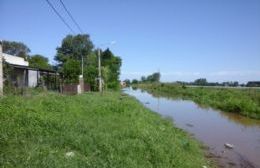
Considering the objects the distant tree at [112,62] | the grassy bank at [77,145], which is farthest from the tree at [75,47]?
the grassy bank at [77,145]

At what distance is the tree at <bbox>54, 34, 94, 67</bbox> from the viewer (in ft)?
257

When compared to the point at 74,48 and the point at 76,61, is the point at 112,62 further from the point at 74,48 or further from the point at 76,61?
the point at 76,61

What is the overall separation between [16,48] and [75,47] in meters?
15.3

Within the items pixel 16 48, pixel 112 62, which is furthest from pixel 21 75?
pixel 16 48

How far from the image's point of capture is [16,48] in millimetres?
68688

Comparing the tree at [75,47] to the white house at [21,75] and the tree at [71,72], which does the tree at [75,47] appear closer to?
the tree at [71,72]

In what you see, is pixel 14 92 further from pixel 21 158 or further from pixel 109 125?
pixel 21 158

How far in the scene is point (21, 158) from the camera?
600 centimetres

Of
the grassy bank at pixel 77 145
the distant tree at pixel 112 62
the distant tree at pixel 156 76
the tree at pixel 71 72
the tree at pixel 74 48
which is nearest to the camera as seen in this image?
the grassy bank at pixel 77 145

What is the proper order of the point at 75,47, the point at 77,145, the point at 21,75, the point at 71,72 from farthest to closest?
the point at 75,47 → the point at 71,72 → the point at 21,75 → the point at 77,145

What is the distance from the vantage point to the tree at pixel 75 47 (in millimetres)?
78206

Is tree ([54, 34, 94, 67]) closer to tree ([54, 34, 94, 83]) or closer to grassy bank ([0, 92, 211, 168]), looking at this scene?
tree ([54, 34, 94, 83])

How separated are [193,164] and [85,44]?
73216 millimetres

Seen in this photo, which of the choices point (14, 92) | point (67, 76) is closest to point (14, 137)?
point (14, 92)
